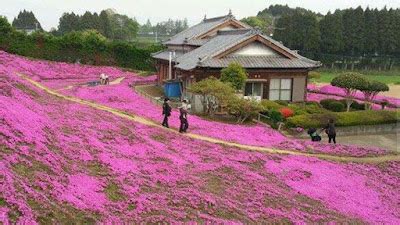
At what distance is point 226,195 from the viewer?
62.1 feet

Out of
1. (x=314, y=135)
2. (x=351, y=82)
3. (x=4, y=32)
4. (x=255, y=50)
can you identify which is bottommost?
(x=314, y=135)

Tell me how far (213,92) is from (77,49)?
50.5 m

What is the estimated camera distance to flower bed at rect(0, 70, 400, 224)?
14.7 metres

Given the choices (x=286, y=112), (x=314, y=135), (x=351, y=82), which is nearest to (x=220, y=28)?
(x=351, y=82)

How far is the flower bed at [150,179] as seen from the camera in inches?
577

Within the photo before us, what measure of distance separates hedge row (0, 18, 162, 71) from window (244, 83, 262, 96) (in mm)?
40887

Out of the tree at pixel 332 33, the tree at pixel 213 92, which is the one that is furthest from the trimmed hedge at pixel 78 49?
the tree at pixel 213 92

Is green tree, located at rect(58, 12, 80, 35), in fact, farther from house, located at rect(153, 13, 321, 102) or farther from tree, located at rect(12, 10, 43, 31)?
house, located at rect(153, 13, 321, 102)

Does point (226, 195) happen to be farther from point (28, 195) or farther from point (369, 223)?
point (28, 195)

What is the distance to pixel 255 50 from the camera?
4875 cm

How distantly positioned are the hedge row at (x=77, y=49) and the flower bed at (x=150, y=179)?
5327 centimetres

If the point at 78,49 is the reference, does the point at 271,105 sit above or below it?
below

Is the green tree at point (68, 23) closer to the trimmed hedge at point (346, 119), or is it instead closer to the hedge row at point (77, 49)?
the hedge row at point (77, 49)

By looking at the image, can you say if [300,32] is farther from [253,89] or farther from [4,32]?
[253,89]
